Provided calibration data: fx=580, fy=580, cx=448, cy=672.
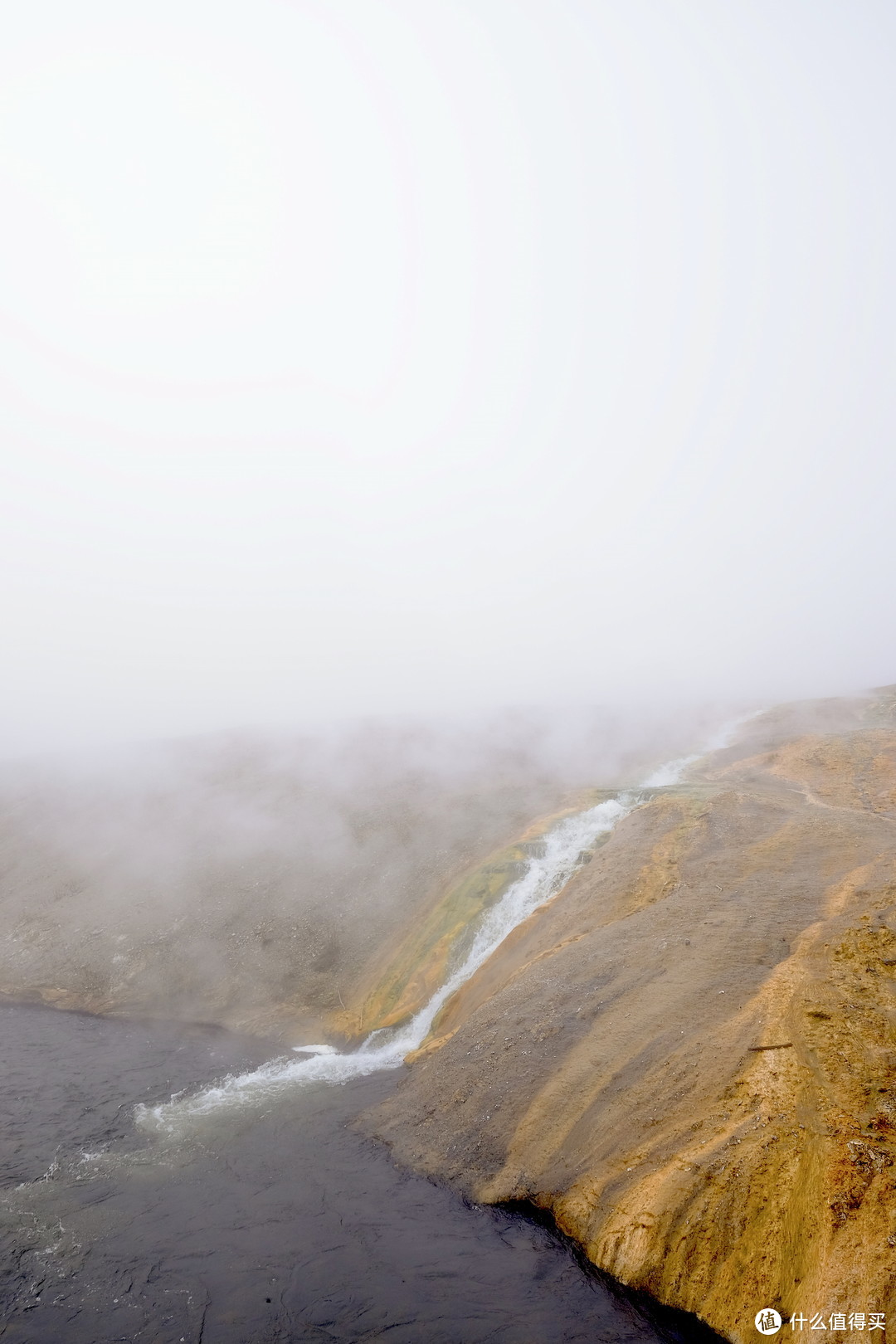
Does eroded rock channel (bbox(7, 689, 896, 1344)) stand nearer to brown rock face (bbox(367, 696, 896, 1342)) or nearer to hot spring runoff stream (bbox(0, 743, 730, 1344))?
brown rock face (bbox(367, 696, 896, 1342))

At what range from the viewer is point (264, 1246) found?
50.2 ft

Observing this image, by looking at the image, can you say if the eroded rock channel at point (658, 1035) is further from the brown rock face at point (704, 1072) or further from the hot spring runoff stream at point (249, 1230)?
the hot spring runoff stream at point (249, 1230)

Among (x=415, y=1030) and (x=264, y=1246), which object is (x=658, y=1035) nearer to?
(x=264, y=1246)

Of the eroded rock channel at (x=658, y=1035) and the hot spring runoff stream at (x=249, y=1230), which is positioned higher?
the eroded rock channel at (x=658, y=1035)

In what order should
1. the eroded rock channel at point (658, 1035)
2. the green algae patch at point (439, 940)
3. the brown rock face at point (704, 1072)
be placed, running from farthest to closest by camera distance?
the green algae patch at point (439, 940) → the eroded rock channel at point (658, 1035) → the brown rock face at point (704, 1072)

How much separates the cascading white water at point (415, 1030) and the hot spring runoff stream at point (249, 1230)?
145 mm

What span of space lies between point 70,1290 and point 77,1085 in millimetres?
11271

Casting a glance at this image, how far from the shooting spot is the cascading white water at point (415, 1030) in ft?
71.8

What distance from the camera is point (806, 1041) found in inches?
606

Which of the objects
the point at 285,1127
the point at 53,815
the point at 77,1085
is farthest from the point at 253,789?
the point at 285,1127

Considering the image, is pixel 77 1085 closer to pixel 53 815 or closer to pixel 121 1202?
pixel 121 1202

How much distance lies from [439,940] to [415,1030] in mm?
5055

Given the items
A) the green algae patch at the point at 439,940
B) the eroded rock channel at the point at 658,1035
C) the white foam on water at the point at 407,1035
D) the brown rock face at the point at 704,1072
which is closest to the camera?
the brown rock face at the point at 704,1072

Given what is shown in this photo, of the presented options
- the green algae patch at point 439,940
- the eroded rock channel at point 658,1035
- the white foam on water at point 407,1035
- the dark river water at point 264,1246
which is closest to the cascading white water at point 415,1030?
the white foam on water at point 407,1035
